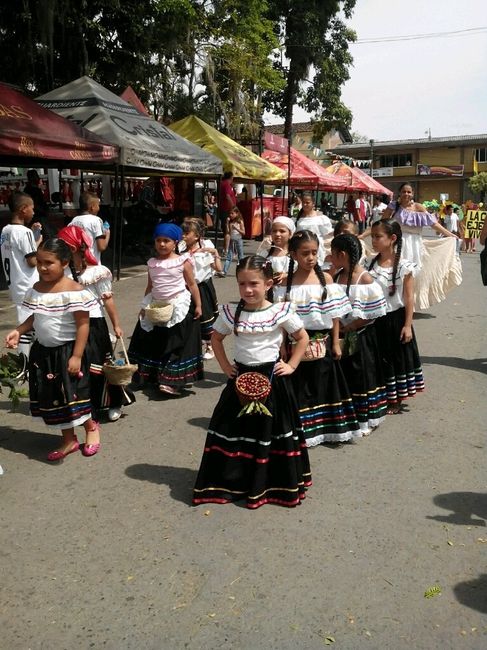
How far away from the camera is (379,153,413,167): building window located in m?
65.4

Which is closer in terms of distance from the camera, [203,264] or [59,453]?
[59,453]

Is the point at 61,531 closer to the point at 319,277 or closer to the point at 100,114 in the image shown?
the point at 319,277

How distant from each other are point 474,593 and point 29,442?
11.1ft

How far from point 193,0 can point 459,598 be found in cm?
2481

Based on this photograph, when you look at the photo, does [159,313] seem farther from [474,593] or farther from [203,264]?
[474,593]

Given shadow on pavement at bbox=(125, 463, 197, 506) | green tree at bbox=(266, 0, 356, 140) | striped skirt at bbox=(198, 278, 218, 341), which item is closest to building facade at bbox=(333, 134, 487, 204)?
green tree at bbox=(266, 0, 356, 140)

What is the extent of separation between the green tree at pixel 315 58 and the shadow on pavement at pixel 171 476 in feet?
105

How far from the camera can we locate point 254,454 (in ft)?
12.5

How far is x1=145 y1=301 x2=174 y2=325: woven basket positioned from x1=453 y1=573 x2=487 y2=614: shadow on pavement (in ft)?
11.3

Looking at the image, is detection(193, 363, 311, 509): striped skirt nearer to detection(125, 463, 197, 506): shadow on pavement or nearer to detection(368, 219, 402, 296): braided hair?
detection(125, 463, 197, 506): shadow on pavement

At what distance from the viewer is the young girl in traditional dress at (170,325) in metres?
5.79

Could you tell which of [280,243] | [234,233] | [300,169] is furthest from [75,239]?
[300,169]

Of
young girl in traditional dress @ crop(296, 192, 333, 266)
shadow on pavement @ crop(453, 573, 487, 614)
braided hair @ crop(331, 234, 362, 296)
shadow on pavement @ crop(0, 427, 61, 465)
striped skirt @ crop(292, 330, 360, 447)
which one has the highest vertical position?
young girl in traditional dress @ crop(296, 192, 333, 266)

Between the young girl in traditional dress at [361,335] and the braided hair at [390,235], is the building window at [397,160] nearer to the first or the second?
the braided hair at [390,235]
